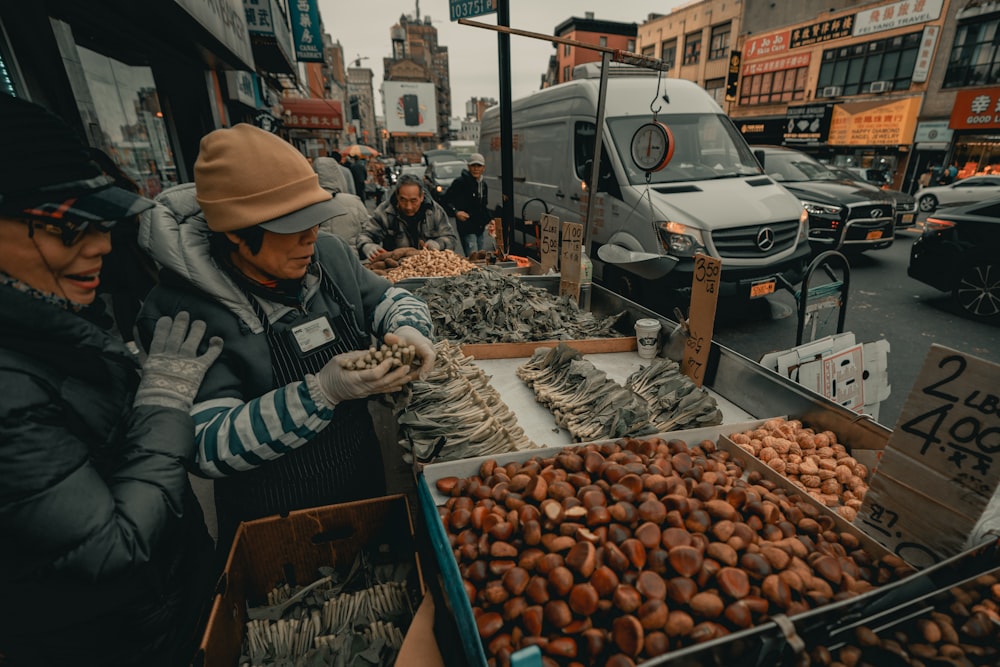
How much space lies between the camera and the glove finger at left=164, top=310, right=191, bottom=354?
1454 mm

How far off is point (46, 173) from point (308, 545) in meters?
1.53

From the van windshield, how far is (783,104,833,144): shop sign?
25536 mm

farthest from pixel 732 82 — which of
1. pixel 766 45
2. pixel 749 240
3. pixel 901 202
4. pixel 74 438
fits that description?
pixel 74 438

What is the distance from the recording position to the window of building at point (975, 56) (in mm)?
20656

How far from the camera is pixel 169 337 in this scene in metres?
1.46

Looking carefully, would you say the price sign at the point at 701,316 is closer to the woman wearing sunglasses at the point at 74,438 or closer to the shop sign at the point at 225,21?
the woman wearing sunglasses at the point at 74,438

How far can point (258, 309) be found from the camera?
170 centimetres

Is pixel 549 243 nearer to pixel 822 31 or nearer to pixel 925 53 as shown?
pixel 925 53

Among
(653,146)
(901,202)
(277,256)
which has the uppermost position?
(653,146)

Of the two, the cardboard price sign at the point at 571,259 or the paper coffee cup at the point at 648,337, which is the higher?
the cardboard price sign at the point at 571,259

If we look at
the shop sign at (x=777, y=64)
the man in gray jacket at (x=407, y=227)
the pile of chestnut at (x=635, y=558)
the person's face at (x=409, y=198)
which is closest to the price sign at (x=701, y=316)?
the pile of chestnut at (x=635, y=558)

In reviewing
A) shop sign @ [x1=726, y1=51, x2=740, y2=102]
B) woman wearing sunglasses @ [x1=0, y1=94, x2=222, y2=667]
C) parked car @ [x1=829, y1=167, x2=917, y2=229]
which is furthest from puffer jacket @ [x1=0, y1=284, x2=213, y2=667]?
shop sign @ [x1=726, y1=51, x2=740, y2=102]

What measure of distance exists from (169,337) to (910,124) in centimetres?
3309

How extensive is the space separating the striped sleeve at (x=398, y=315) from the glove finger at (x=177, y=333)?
0.81 m
